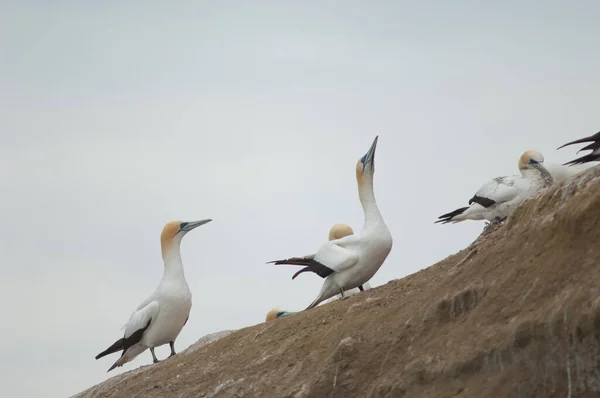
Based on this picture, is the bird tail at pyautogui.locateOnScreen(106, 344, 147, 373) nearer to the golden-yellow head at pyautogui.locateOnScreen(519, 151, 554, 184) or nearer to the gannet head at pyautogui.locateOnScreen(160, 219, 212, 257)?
the gannet head at pyautogui.locateOnScreen(160, 219, 212, 257)

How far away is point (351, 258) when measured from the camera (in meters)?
15.8

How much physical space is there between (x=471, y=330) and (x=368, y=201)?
251 inches

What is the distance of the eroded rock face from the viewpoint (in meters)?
9.42

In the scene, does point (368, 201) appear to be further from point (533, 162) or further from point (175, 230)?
point (175, 230)

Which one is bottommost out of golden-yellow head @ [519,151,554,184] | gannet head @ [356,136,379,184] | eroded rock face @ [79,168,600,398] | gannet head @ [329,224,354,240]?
eroded rock face @ [79,168,600,398]

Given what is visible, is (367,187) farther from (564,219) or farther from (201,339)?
(564,219)

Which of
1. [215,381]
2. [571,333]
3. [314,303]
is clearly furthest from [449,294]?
[314,303]

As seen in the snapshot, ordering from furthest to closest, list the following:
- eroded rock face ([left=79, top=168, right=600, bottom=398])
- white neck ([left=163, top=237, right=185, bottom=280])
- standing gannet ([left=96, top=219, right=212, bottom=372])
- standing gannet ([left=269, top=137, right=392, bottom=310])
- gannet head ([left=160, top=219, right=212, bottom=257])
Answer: gannet head ([left=160, top=219, right=212, bottom=257]) < white neck ([left=163, top=237, right=185, bottom=280]) < standing gannet ([left=96, top=219, right=212, bottom=372]) < standing gannet ([left=269, top=137, right=392, bottom=310]) < eroded rock face ([left=79, top=168, right=600, bottom=398])

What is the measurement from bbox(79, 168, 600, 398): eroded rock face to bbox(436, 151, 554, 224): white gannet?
3.42m

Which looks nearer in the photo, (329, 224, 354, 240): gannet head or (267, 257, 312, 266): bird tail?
(267, 257, 312, 266): bird tail

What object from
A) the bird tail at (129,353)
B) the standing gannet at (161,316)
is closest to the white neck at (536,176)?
the standing gannet at (161,316)

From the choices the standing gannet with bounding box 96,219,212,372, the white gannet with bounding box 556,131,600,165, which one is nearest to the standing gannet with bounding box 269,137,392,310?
the standing gannet with bounding box 96,219,212,372

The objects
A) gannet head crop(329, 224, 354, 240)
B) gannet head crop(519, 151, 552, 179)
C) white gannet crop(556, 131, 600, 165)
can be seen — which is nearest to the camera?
white gannet crop(556, 131, 600, 165)

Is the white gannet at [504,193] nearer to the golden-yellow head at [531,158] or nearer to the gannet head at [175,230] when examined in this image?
the golden-yellow head at [531,158]
